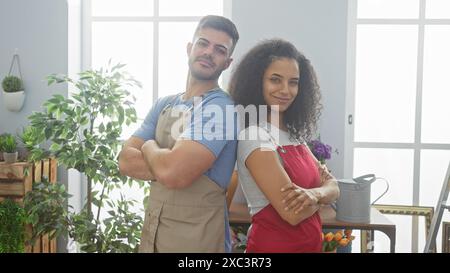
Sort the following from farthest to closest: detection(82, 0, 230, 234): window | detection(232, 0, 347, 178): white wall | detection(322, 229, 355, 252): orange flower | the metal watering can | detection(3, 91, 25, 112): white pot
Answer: detection(82, 0, 230, 234): window, detection(3, 91, 25, 112): white pot, detection(232, 0, 347, 178): white wall, detection(322, 229, 355, 252): orange flower, the metal watering can

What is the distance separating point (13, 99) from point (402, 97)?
2.01m

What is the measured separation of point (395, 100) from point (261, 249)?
5.74 feet

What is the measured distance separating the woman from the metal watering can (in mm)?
526

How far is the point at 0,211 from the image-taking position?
2139 mm

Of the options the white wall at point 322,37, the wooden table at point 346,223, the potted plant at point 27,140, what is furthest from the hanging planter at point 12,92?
the wooden table at point 346,223

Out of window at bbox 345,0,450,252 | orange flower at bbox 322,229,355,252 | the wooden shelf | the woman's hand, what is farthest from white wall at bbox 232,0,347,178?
the woman's hand

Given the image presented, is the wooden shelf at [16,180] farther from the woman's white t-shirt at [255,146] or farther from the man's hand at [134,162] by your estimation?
the woman's white t-shirt at [255,146]

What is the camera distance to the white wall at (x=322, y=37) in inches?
92.0

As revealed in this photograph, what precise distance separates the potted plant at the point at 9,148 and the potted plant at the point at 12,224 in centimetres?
21

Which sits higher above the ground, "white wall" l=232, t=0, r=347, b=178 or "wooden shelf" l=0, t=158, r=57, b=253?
"white wall" l=232, t=0, r=347, b=178

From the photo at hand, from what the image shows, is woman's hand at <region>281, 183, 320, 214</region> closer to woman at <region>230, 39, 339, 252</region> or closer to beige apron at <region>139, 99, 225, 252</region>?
woman at <region>230, 39, 339, 252</region>

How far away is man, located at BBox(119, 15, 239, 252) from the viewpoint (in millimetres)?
949

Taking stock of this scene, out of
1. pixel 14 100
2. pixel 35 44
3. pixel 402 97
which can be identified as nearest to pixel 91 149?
pixel 14 100
